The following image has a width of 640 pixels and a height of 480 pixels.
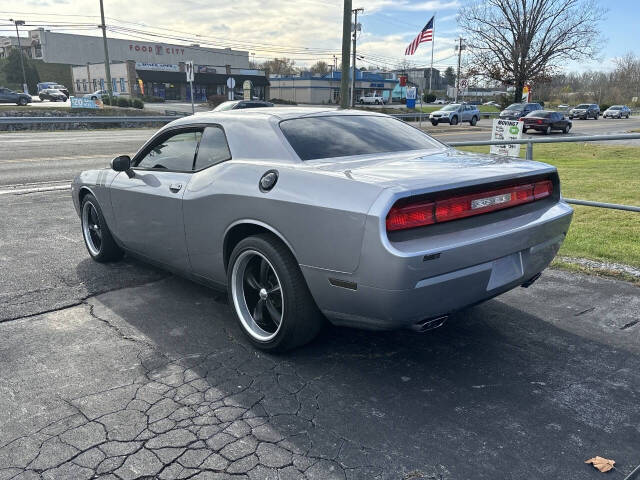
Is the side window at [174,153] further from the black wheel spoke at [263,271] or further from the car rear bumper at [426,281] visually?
the car rear bumper at [426,281]

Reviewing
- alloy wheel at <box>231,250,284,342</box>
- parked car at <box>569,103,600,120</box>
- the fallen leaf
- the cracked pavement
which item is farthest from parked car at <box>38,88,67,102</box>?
the fallen leaf

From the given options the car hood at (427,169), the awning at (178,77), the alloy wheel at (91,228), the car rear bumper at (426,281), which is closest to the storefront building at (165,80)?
the awning at (178,77)

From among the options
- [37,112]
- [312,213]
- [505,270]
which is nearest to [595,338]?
[505,270]

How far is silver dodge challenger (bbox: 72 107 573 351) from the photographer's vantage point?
2.87 m

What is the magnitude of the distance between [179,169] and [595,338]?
3.35 metres

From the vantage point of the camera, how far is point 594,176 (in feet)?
37.8

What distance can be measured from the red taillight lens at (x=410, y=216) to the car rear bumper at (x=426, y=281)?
0.18 m

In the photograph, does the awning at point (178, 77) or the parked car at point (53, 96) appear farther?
the awning at point (178, 77)

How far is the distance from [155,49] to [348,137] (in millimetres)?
97866

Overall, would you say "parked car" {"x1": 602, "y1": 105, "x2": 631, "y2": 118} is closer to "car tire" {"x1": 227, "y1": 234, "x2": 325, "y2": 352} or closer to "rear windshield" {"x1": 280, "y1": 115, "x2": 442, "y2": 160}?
"rear windshield" {"x1": 280, "y1": 115, "x2": 442, "y2": 160}

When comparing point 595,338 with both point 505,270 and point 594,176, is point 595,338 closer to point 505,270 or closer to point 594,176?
point 505,270

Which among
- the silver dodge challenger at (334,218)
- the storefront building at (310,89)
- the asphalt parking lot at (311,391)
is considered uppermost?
the storefront building at (310,89)

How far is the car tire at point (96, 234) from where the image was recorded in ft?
17.4

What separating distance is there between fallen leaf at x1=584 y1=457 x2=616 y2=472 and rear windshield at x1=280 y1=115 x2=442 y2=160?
228cm
